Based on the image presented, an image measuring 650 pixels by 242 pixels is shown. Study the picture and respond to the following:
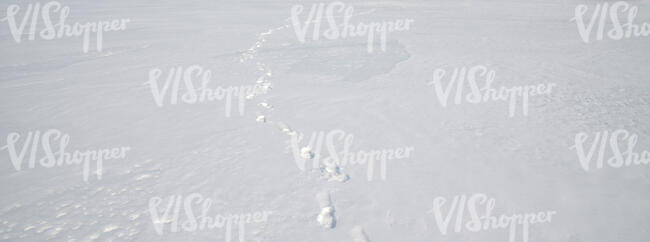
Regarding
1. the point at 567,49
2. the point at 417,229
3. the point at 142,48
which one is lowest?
the point at 417,229

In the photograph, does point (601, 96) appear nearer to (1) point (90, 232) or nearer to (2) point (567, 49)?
(2) point (567, 49)

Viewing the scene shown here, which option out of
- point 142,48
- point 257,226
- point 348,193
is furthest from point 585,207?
point 142,48

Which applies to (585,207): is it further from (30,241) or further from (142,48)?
(142,48)

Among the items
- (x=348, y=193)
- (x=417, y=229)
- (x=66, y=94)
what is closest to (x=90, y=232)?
(x=348, y=193)

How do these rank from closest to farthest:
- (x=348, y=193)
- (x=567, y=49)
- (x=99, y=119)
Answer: (x=348, y=193) < (x=99, y=119) < (x=567, y=49)

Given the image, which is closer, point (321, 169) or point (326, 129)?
point (321, 169)

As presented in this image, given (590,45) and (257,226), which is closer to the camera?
(257,226)

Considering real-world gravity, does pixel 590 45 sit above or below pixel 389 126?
above

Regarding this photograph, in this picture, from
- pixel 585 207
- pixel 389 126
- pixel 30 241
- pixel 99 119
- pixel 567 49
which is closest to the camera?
pixel 30 241

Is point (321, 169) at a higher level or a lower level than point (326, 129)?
lower
